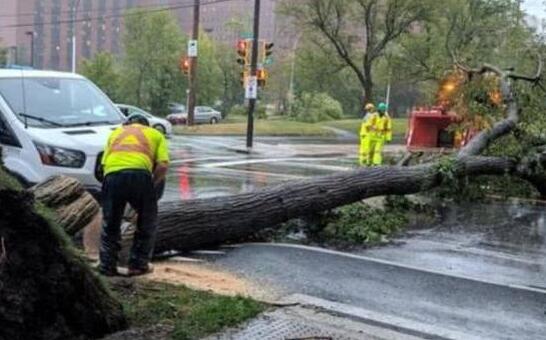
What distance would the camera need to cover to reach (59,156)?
846 cm

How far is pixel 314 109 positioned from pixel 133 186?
154 feet

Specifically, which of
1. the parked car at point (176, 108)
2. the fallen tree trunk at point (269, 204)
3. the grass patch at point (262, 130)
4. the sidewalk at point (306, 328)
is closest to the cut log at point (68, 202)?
the fallen tree trunk at point (269, 204)

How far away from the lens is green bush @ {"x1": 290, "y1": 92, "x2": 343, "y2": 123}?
171 ft

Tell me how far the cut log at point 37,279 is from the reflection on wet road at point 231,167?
5966 mm

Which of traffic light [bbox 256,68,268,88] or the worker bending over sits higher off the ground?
traffic light [bbox 256,68,268,88]

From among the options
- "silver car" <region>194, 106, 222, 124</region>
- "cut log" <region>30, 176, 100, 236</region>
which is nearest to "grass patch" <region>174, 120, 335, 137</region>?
"silver car" <region>194, 106, 222, 124</region>

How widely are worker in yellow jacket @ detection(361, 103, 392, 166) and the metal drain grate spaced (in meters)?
12.6

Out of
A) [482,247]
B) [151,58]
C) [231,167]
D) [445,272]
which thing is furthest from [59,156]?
[151,58]

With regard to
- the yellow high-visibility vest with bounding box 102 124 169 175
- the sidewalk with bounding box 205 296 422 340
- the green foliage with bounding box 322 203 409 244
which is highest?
the yellow high-visibility vest with bounding box 102 124 169 175

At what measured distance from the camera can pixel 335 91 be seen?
227ft

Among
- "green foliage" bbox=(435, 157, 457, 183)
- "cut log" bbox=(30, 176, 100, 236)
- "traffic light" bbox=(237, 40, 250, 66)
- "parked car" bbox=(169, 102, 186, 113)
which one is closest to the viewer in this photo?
"cut log" bbox=(30, 176, 100, 236)

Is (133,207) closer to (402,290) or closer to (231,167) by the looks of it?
(402,290)

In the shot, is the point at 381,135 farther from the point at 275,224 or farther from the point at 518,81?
the point at 275,224

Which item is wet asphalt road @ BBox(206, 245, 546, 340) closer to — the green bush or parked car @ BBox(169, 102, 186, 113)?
the green bush
